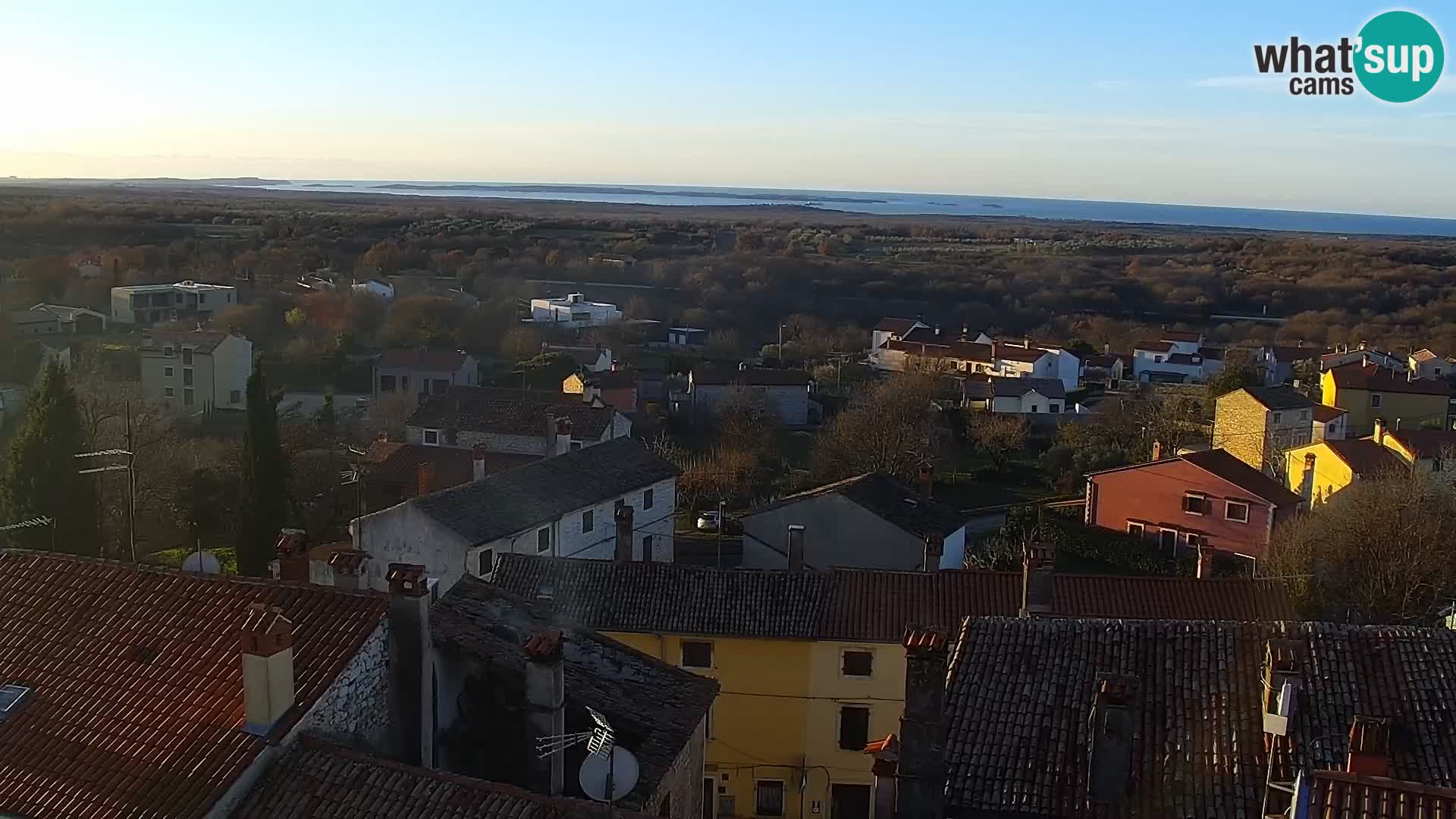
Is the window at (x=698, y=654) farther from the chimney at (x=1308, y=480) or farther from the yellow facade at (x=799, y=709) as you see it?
the chimney at (x=1308, y=480)

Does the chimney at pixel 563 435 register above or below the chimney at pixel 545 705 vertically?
below

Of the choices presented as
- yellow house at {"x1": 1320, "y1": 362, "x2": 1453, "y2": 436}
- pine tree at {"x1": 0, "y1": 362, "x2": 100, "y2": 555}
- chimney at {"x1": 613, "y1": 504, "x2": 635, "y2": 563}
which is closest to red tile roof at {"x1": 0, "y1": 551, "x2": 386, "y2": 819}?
chimney at {"x1": 613, "y1": 504, "x2": 635, "y2": 563}

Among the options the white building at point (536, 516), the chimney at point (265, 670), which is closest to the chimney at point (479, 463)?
the white building at point (536, 516)

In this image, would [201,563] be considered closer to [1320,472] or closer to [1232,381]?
[1320,472]

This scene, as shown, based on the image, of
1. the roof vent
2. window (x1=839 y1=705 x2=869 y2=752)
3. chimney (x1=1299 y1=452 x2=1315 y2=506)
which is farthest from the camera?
chimney (x1=1299 y1=452 x2=1315 y2=506)

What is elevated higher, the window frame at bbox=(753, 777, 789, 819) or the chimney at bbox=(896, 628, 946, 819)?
the chimney at bbox=(896, 628, 946, 819)

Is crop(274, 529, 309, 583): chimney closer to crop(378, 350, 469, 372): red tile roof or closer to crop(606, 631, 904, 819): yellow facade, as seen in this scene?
crop(606, 631, 904, 819): yellow facade

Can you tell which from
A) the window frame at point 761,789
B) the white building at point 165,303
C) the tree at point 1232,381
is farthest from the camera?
the white building at point 165,303
